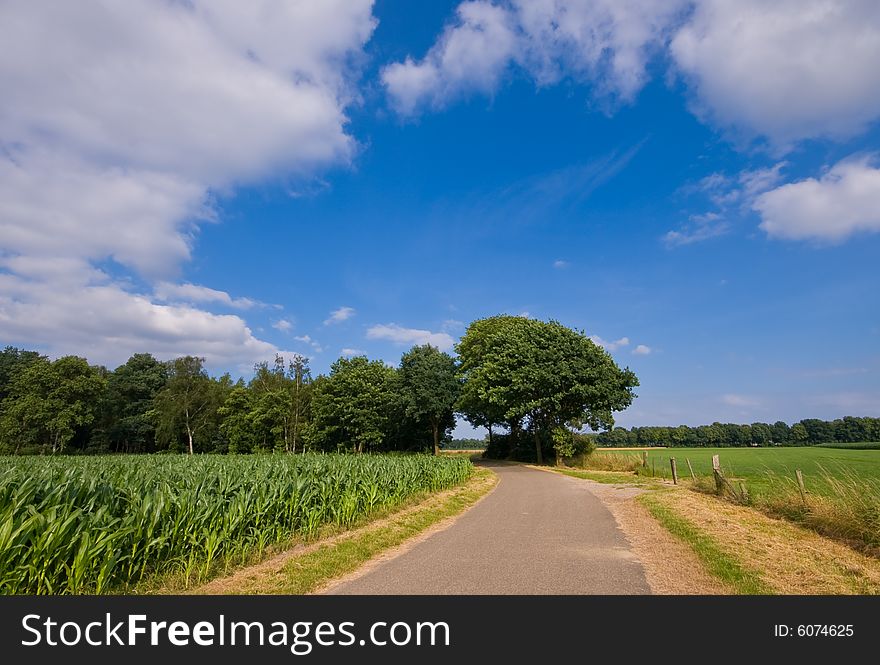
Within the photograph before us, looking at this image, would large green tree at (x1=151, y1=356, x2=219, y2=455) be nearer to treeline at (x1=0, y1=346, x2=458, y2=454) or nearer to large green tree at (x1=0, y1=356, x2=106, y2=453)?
treeline at (x1=0, y1=346, x2=458, y2=454)

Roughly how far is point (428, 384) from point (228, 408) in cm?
3207

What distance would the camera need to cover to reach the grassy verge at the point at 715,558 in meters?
6.16

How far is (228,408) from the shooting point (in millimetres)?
61719

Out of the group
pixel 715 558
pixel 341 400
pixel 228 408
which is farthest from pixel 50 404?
pixel 715 558

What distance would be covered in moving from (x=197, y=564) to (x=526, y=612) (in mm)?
5347

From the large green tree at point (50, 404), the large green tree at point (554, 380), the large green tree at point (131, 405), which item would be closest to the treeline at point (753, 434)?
the large green tree at point (554, 380)

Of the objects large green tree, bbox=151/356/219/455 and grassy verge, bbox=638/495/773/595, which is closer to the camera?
grassy verge, bbox=638/495/773/595

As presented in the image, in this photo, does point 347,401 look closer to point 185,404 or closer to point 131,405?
point 185,404

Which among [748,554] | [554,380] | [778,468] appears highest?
[554,380]

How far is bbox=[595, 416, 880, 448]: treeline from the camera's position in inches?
5123

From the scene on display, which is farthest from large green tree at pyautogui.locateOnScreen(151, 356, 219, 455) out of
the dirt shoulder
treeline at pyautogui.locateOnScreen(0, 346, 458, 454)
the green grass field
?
the dirt shoulder

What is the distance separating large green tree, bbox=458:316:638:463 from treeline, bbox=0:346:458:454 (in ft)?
40.3

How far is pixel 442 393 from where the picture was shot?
47.5 metres

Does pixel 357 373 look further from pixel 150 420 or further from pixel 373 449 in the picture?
pixel 150 420
